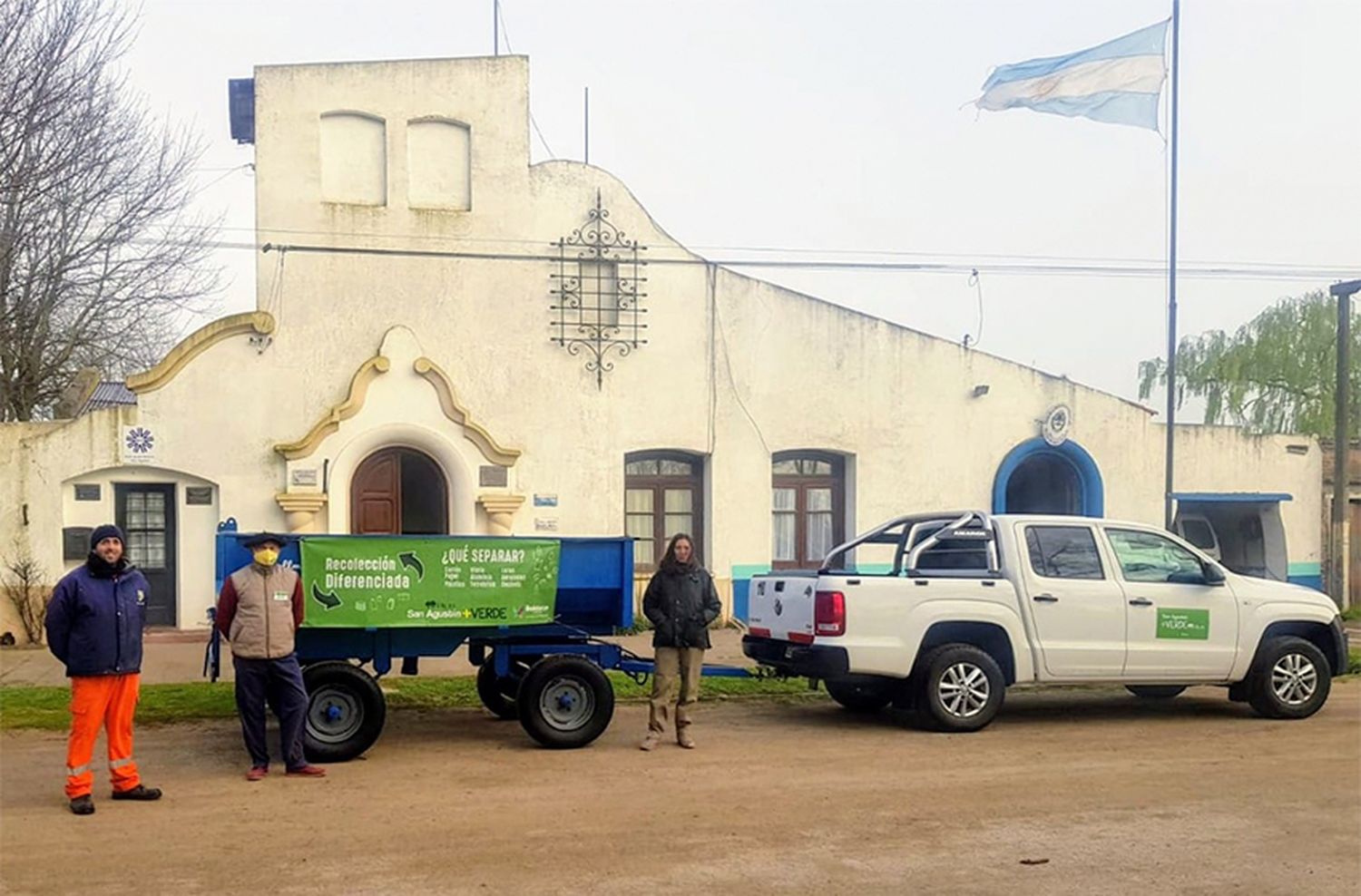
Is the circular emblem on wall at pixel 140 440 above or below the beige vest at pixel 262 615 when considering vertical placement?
above

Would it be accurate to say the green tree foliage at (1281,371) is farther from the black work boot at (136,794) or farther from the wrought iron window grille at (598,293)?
the black work boot at (136,794)

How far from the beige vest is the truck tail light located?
403 centimetres

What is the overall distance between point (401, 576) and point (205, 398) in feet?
25.7

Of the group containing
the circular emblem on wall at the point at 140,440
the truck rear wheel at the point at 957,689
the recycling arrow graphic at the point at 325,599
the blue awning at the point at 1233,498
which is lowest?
the truck rear wheel at the point at 957,689

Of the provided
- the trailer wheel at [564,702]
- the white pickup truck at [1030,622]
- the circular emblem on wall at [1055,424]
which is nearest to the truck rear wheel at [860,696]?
the white pickup truck at [1030,622]

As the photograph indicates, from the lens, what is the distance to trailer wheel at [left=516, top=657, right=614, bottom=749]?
32.0ft

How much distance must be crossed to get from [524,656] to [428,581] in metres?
1.01

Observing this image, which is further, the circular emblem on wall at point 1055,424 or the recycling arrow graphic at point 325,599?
the circular emblem on wall at point 1055,424

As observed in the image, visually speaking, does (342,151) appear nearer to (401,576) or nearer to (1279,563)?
(401,576)

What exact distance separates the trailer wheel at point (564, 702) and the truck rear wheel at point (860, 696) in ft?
7.20

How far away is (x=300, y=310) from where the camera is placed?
16.7 metres

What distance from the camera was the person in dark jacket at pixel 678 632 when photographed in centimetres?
997

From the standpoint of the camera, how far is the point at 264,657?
8609 millimetres

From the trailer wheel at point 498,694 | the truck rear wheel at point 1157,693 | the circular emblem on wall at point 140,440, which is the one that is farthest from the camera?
the circular emblem on wall at point 140,440
